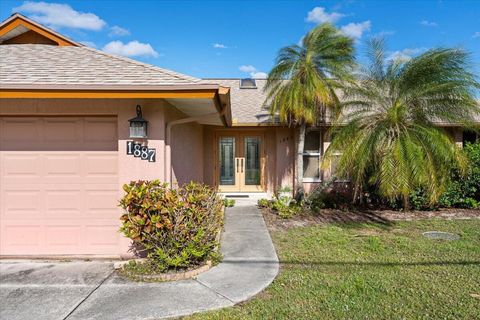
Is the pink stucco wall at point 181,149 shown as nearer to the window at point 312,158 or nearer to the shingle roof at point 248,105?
the shingle roof at point 248,105

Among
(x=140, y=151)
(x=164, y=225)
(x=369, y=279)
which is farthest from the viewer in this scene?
(x=140, y=151)

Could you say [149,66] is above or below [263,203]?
above

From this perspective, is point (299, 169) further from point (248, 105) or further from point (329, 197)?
point (248, 105)

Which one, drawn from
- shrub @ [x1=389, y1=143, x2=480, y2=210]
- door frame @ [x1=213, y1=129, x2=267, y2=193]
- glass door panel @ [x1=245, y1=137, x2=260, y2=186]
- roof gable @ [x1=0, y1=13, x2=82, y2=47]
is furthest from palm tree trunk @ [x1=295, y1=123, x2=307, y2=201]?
roof gable @ [x1=0, y1=13, x2=82, y2=47]

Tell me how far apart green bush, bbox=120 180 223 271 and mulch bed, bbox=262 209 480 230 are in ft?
10.8

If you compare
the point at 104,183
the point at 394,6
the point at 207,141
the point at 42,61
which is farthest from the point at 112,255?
the point at 394,6

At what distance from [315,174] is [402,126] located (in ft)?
12.7

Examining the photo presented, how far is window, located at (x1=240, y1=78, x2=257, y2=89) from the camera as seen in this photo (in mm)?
14166

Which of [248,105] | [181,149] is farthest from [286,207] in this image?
[248,105]

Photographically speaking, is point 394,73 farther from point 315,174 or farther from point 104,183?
point 104,183

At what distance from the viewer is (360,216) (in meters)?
8.66

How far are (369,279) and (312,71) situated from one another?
5.95 m

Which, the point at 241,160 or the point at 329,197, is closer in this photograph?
the point at 329,197

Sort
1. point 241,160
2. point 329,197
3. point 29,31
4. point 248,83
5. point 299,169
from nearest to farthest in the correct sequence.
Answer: point 29,31 < point 299,169 < point 329,197 < point 241,160 < point 248,83
